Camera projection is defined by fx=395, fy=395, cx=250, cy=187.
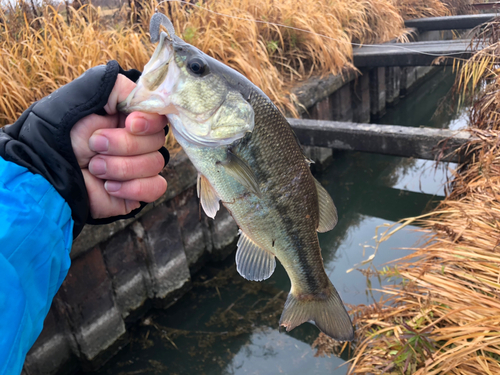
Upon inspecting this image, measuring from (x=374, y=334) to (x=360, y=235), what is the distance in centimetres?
256

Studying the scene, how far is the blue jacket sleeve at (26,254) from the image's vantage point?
99 centimetres

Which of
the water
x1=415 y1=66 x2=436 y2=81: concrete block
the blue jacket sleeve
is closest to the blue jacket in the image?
the blue jacket sleeve

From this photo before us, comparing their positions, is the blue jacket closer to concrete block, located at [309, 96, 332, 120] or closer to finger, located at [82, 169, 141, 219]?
finger, located at [82, 169, 141, 219]

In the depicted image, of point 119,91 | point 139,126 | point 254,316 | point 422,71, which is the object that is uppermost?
point 119,91

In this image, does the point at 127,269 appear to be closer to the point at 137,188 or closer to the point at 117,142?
the point at 137,188

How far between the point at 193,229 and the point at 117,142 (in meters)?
2.80

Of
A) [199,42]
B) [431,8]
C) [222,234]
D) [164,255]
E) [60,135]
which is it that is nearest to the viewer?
[60,135]

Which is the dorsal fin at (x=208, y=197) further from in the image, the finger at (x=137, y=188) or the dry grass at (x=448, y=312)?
the dry grass at (x=448, y=312)

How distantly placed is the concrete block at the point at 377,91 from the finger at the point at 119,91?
296 inches

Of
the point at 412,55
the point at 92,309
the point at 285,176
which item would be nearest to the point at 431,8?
the point at 412,55

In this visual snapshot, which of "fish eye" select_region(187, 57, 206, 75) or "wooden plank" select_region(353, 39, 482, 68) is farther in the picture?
"wooden plank" select_region(353, 39, 482, 68)

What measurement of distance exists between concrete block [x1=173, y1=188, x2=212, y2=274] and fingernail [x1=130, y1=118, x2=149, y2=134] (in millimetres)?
2466

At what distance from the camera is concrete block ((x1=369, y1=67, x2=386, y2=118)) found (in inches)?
320

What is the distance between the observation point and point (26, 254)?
1.09 meters
